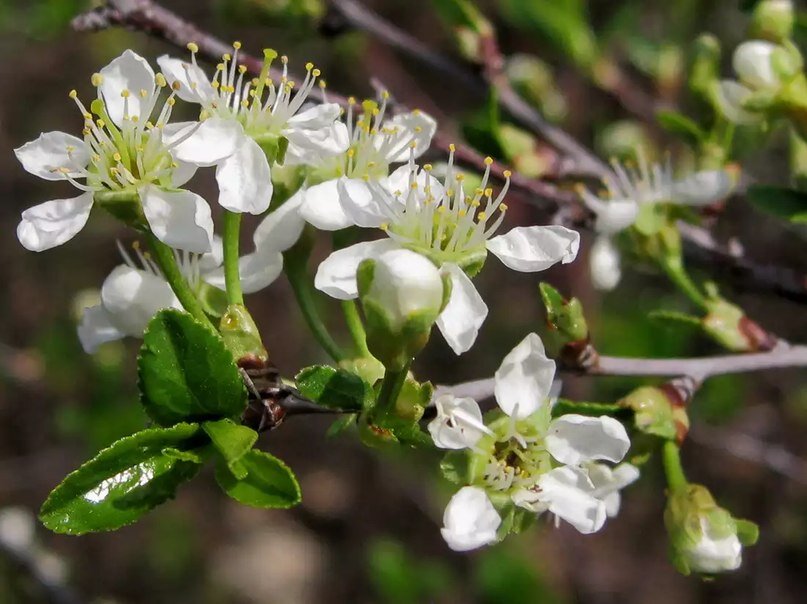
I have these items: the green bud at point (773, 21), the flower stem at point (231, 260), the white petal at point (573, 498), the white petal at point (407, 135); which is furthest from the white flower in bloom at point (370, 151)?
the green bud at point (773, 21)

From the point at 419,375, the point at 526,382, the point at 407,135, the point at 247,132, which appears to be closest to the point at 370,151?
the point at 407,135

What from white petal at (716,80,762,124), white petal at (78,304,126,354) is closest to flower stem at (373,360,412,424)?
white petal at (78,304,126,354)

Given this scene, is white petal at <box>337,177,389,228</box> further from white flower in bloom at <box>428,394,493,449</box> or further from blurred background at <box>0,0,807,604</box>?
blurred background at <box>0,0,807,604</box>

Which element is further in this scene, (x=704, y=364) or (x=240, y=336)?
(x=704, y=364)

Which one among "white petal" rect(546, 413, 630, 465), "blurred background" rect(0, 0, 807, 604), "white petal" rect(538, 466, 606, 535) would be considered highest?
"white petal" rect(546, 413, 630, 465)

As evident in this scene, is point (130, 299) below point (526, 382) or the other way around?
the other way around

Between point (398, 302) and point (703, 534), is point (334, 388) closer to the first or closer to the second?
point (398, 302)

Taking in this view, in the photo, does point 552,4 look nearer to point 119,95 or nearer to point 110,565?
point 119,95
